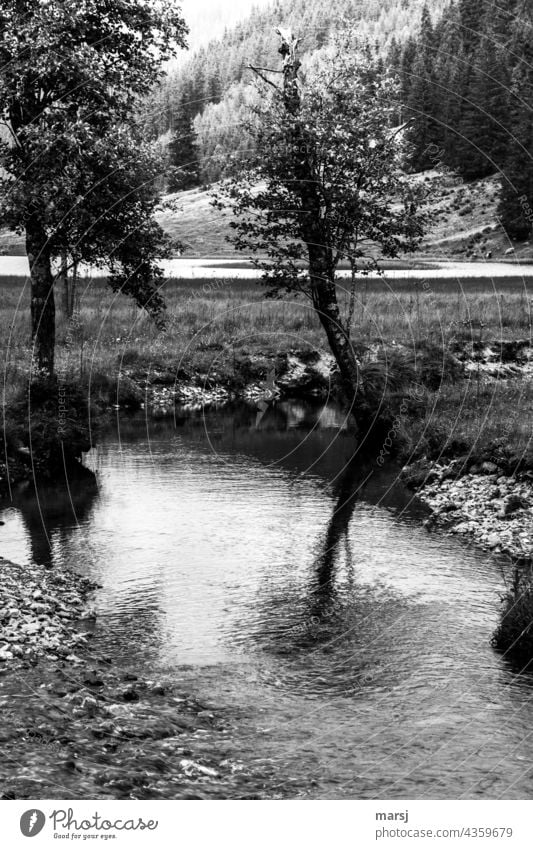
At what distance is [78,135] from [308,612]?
16.7 m

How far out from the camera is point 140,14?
1180 inches

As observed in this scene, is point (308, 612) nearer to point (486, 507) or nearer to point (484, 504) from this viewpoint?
point (486, 507)

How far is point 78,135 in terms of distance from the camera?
2775cm

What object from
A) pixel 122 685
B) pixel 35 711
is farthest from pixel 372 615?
pixel 35 711

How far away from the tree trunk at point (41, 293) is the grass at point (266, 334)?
1599mm

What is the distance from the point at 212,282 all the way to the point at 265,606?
51221 millimetres

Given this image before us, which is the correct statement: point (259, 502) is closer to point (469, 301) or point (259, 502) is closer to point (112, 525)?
point (112, 525)

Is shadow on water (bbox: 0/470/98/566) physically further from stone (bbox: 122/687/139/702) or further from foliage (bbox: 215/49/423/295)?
foliage (bbox: 215/49/423/295)

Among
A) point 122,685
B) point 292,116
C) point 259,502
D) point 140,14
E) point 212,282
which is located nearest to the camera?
point 122,685

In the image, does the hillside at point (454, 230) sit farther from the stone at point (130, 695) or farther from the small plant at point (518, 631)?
the stone at point (130, 695)

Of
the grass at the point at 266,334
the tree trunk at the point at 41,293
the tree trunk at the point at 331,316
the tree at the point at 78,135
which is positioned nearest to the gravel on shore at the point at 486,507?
the grass at the point at 266,334

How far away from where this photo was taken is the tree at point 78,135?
27.0 metres

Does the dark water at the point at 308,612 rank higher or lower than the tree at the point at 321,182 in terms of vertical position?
lower

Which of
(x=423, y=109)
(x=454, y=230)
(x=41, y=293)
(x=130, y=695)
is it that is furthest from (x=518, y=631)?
(x=454, y=230)
